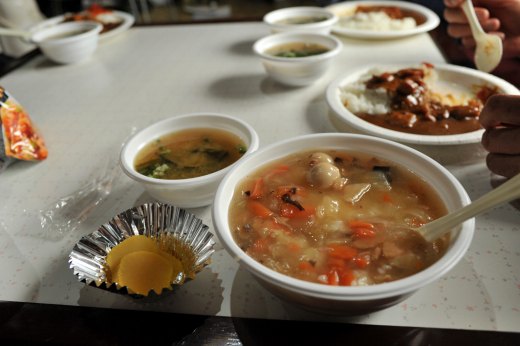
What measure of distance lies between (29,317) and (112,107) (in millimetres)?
1599

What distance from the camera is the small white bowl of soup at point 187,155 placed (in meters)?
1.49

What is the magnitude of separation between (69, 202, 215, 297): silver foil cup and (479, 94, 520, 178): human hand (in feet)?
3.76

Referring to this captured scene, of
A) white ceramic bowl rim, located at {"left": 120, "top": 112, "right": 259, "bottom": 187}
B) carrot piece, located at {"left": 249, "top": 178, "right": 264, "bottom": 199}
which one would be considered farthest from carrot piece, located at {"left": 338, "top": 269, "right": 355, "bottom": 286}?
white ceramic bowl rim, located at {"left": 120, "top": 112, "right": 259, "bottom": 187}

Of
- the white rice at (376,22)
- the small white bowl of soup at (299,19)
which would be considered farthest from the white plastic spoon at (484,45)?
the small white bowl of soup at (299,19)

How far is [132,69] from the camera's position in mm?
3033

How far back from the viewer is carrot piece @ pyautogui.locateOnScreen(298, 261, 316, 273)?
1.04 m

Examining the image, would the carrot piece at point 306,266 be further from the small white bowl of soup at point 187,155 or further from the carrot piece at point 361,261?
the small white bowl of soup at point 187,155

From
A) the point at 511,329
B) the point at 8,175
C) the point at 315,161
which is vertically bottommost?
the point at 511,329

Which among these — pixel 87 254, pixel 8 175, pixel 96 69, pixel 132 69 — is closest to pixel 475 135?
pixel 87 254

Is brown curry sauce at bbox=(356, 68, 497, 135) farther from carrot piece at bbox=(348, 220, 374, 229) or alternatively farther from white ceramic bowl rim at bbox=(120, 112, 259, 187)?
carrot piece at bbox=(348, 220, 374, 229)

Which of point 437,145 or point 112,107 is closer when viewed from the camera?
point 437,145

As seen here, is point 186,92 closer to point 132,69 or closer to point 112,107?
point 112,107

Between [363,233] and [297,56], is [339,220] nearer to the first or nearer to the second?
[363,233]

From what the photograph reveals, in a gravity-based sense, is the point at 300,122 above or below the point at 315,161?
below
